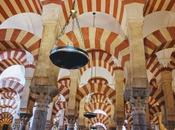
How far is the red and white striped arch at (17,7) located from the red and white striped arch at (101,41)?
91cm

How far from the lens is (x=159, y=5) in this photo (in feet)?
17.6

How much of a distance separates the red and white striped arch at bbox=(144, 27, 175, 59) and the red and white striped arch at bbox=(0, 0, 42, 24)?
9.00 ft

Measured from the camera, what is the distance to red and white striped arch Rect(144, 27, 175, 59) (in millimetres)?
6164

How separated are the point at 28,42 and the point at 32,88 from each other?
2.80 m

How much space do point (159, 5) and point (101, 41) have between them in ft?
6.52

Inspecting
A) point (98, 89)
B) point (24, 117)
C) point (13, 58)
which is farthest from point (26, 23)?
point (98, 89)

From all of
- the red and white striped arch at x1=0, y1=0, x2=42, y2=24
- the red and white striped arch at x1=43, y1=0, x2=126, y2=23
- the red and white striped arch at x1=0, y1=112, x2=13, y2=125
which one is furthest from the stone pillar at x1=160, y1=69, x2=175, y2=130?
the red and white striped arch at x1=0, y1=112, x2=13, y2=125

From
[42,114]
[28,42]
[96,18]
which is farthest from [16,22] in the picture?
[42,114]

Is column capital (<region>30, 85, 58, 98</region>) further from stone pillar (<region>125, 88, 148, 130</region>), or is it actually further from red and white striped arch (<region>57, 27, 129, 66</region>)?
red and white striped arch (<region>57, 27, 129, 66</region>)

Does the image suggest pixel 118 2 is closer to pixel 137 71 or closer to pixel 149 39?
pixel 149 39

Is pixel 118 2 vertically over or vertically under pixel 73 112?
over

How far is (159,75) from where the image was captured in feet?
23.1

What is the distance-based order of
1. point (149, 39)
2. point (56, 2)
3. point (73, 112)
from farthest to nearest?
point (73, 112)
point (149, 39)
point (56, 2)

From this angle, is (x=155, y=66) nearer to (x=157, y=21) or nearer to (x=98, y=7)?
(x=157, y=21)
